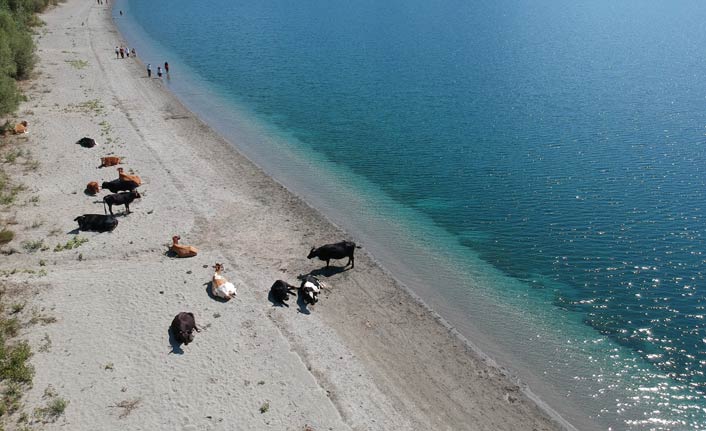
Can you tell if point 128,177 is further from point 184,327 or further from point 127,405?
point 127,405

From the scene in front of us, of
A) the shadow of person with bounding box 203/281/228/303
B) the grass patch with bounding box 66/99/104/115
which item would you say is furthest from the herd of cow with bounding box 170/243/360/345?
the grass patch with bounding box 66/99/104/115

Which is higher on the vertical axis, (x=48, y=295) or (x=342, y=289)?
(x=342, y=289)

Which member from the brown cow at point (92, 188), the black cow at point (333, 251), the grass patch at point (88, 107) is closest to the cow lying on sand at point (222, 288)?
the black cow at point (333, 251)

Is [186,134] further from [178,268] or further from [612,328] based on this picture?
[612,328]

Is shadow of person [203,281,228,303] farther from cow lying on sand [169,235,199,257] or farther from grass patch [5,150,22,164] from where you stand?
grass patch [5,150,22,164]

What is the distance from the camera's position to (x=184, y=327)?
2020 cm

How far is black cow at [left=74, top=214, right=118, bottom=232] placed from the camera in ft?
88.7

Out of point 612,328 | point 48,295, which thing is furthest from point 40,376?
point 612,328

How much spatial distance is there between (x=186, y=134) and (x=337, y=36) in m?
51.2

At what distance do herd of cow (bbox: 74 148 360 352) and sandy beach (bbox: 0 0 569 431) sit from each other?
1.41ft

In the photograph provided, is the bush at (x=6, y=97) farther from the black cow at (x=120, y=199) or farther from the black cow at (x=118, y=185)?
the black cow at (x=120, y=199)

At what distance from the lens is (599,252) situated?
29.3 m

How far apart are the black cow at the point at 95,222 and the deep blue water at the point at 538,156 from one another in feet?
46.2

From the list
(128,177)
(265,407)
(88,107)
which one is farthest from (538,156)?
(88,107)
